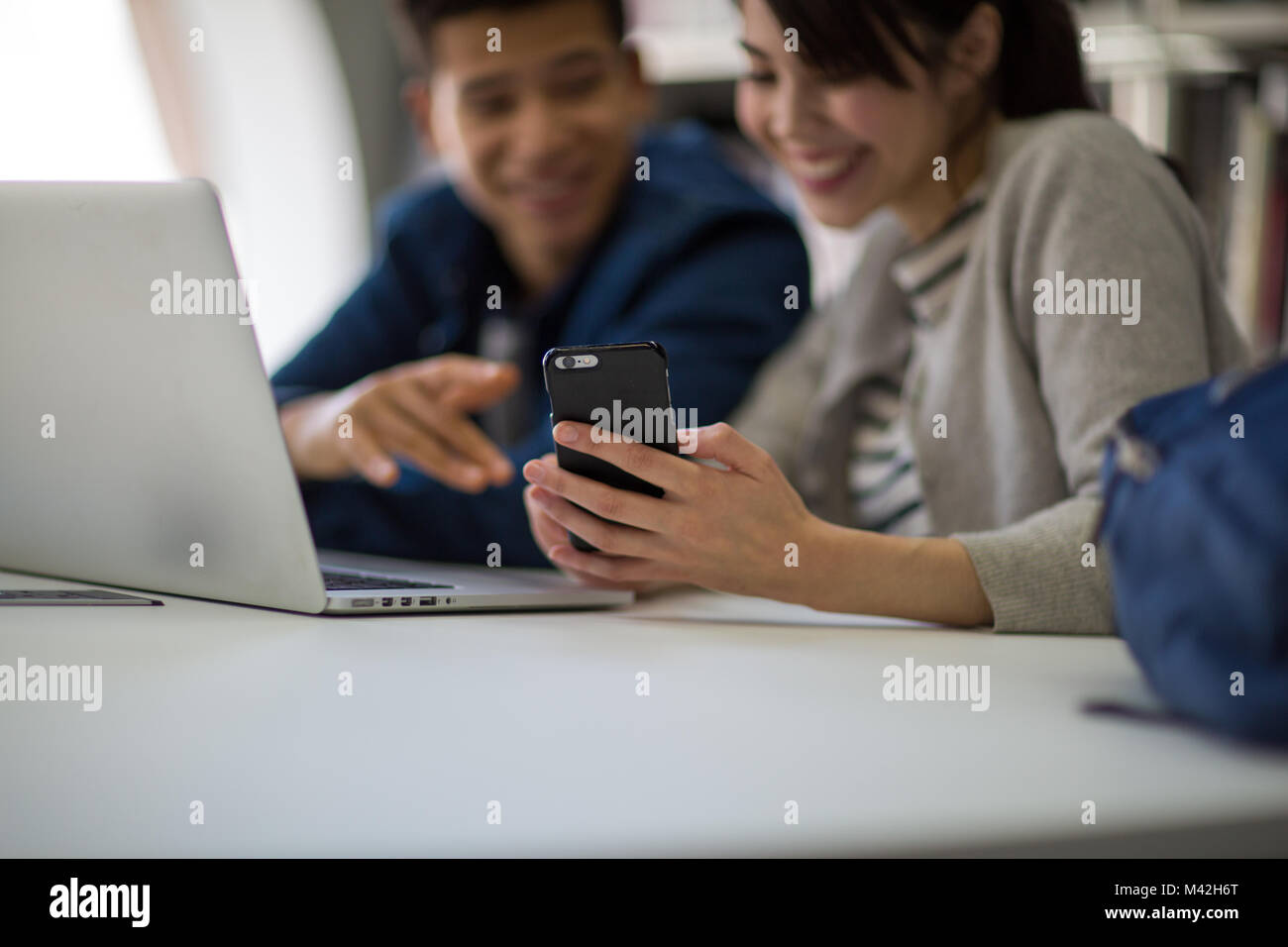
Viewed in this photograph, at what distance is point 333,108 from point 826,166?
2357 mm

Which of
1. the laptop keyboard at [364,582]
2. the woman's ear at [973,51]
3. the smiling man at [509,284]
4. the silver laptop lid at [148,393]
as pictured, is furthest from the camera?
the smiling man at [509,284]

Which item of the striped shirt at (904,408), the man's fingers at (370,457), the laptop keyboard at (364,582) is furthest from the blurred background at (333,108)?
the laptop keyboard at (364,582)

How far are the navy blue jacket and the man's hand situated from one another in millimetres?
105

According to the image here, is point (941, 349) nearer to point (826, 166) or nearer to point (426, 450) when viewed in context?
point (826, 166)

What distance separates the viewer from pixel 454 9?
1.24 metres

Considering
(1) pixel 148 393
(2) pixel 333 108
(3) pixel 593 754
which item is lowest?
(3) pixel 593 754

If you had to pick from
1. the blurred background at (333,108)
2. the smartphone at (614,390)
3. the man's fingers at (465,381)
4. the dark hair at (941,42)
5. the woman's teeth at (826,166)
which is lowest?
the smartphone at (614,390)

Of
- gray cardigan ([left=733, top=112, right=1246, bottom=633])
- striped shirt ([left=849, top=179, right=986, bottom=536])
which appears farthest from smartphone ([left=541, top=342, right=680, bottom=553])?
striped shirt ([left=849, top=179, right=986, bottom=536])

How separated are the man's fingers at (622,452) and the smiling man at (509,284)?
27cm

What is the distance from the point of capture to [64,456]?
72 cm

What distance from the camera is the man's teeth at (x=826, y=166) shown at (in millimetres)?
956

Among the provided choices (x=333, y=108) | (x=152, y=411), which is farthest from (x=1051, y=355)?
(x=333, y=108)

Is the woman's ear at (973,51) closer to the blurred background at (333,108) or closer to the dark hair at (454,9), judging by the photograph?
the blurred background at (333,108)

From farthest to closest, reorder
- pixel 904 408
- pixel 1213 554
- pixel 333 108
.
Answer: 1. pixel 333 108
2. pixel 904 408
3. pixel 1213 554
